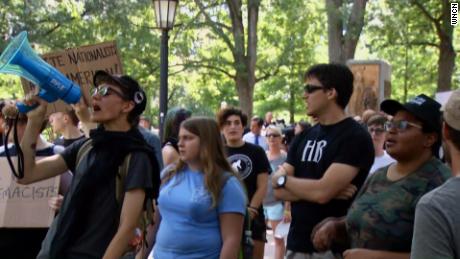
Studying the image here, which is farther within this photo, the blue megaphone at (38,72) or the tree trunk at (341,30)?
the tree trunk at (341,30)

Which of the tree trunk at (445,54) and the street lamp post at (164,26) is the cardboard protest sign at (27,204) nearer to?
the street lamp post at (164,26)

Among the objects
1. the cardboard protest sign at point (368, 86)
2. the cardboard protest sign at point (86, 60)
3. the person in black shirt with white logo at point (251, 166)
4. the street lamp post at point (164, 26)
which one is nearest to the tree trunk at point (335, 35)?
the cardboard protest sign at point (368, 86)

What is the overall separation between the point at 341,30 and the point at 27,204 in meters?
13.6

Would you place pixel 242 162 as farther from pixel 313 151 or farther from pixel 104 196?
pixel 104 196

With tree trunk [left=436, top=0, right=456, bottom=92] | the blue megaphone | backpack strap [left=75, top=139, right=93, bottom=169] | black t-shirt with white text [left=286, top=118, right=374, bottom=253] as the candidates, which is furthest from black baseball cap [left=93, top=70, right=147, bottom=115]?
tree trunk [left=436, top=0, right=456, bottom=92]

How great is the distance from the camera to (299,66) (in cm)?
2919

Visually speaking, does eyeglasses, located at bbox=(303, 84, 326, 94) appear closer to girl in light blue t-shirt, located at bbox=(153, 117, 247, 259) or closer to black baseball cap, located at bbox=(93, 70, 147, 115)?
girl in light blue t-shirt, located at bbox=(153, 117, 247, 259)

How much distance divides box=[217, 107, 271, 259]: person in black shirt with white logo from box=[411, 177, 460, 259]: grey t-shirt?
3959mm

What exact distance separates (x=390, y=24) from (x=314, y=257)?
16834 mm

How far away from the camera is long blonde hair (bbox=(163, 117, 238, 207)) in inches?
153

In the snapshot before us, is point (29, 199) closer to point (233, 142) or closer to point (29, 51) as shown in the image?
point (29, 51)

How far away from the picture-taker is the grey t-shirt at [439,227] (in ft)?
7.06

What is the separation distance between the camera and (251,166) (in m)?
6.17

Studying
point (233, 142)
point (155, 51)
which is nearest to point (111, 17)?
point (155, 51)
